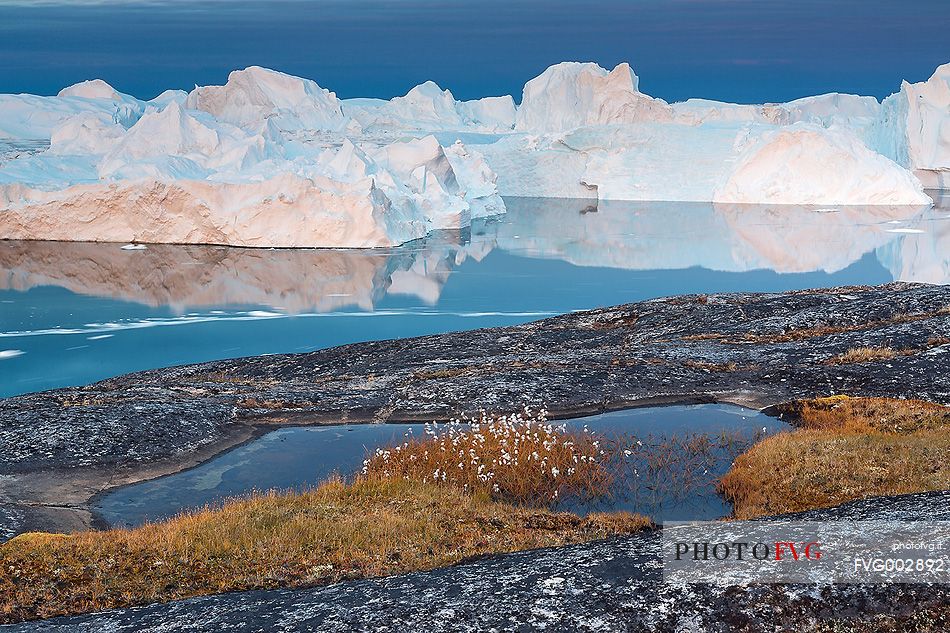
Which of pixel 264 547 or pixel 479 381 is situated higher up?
pixel 479 381

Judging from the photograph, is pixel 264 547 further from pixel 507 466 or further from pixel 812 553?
pixel 812 553

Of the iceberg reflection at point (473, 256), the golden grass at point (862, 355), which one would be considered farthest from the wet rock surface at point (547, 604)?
the iceberg reflection at point (473, 256)

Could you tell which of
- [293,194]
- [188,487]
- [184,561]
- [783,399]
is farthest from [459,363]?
[293,194]

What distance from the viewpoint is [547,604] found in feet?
17.3

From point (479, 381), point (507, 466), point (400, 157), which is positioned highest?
point (400, 157)

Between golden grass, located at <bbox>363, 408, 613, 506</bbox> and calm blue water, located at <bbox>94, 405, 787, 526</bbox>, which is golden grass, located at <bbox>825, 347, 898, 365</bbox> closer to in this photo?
calm blue water, located at <bbox>94, 405, 787, 526</bbox>

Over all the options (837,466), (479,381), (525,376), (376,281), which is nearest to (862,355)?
(525,376)

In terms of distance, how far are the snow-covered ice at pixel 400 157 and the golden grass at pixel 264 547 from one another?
31.7 meters

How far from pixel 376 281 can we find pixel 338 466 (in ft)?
73.2

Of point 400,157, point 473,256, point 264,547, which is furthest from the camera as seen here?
point 400,157

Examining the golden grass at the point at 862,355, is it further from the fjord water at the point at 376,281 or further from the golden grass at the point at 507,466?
the fjord water at the point at 376,281

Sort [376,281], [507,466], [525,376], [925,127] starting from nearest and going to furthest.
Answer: [507,466] < [525,376] < [376,281] < [925,127]

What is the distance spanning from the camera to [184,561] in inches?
271

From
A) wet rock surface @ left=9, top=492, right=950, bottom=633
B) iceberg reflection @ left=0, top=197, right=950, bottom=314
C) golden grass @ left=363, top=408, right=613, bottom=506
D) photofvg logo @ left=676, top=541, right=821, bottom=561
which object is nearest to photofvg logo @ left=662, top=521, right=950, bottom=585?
photofvg logo @ left=676, top=541, right=821, bottom=561
